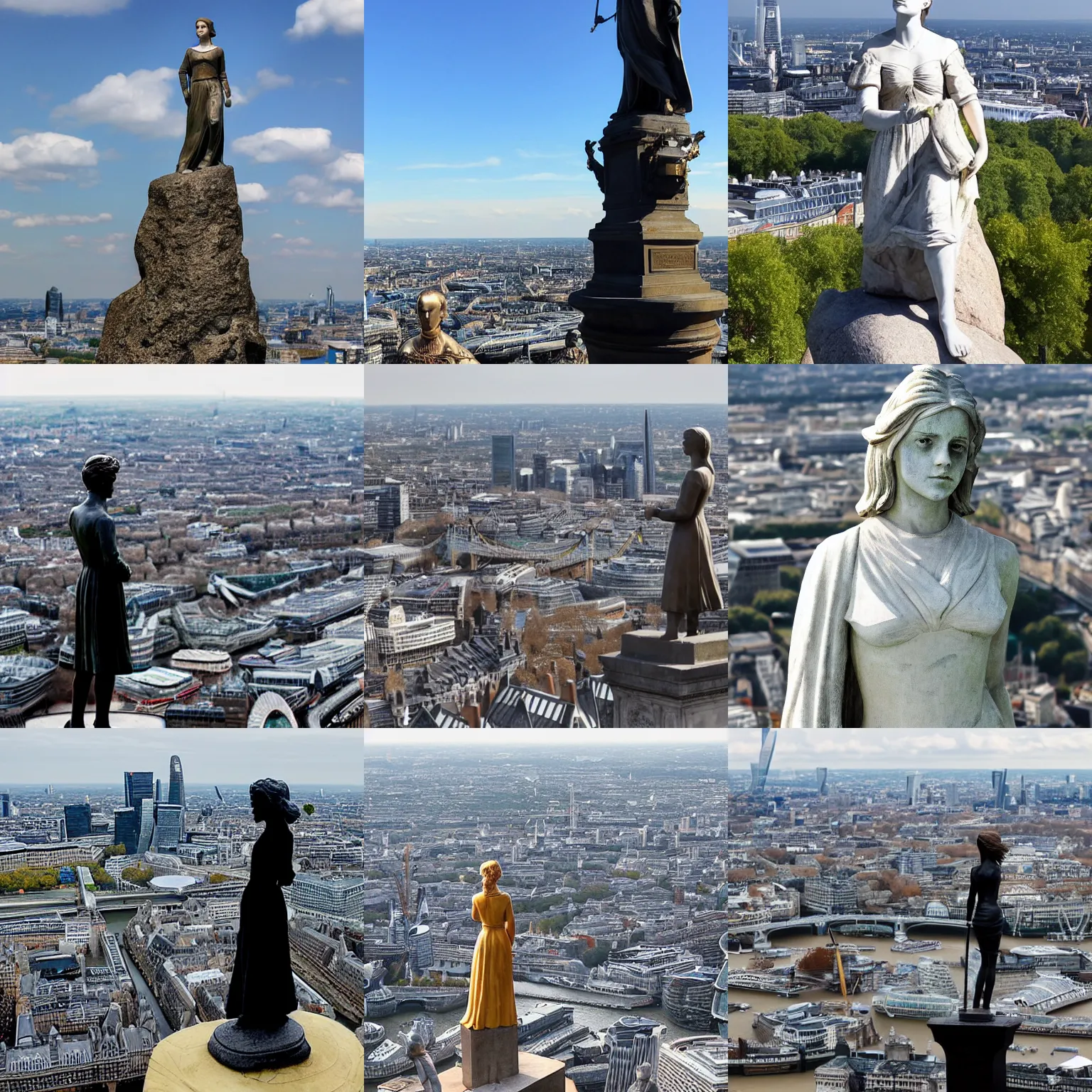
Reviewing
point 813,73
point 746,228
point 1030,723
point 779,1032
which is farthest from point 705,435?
point 779,1032

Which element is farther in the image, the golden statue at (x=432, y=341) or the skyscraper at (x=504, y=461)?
the skyscraper at (x=504, y=461)

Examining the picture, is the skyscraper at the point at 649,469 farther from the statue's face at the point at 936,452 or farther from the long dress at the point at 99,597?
the long dress at the point at 99,597

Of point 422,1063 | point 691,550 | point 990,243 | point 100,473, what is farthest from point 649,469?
point 422,1063

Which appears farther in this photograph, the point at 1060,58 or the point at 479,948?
the point at 1060,58

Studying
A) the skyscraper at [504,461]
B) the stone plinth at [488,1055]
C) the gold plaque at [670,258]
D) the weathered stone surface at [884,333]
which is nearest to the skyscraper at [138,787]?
the stone plinth at [488,1055]

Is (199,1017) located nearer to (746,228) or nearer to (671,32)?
(746,228)

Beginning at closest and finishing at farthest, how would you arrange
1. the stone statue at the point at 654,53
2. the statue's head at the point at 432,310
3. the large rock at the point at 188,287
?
the stone statue at the point at 654,53
the large rock at the point at 188,287
the statue's head at the point at 432,310
